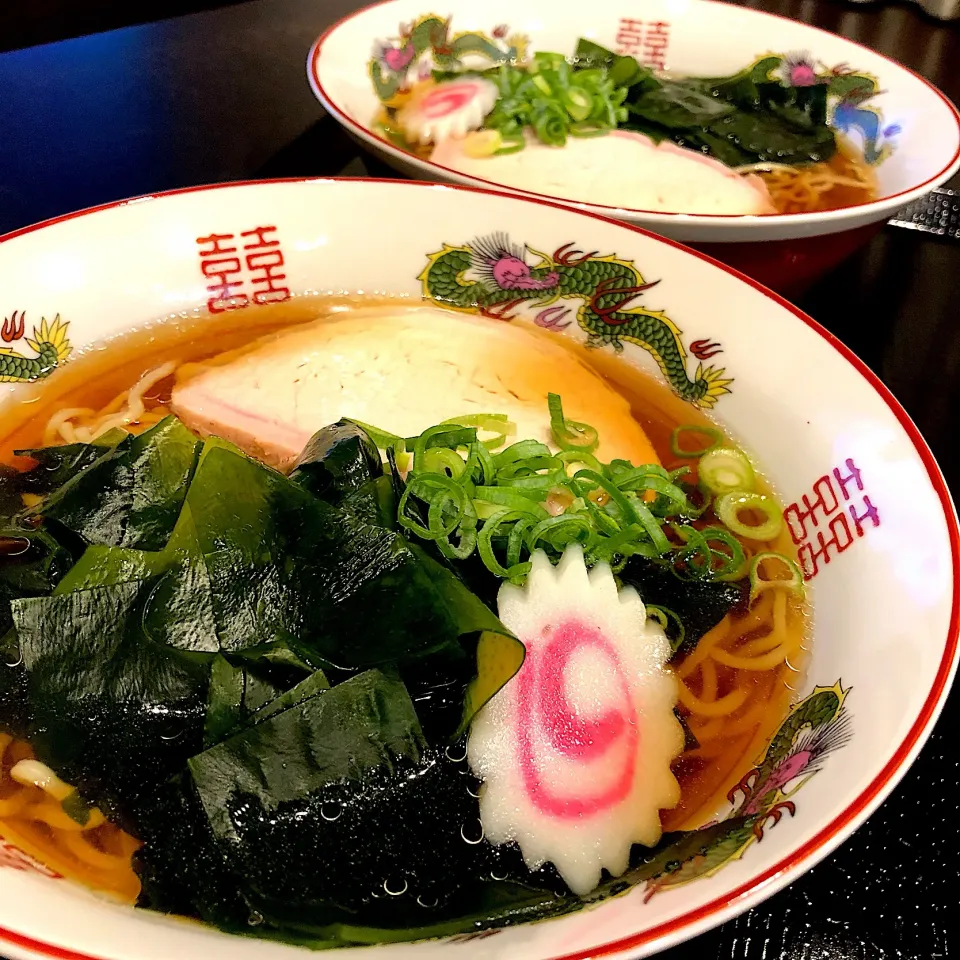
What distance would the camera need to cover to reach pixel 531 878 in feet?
3.28

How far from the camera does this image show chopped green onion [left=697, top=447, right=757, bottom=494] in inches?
58.8

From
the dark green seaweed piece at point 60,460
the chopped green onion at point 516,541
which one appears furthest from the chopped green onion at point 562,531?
the dark green seaweed piece at point 60,460

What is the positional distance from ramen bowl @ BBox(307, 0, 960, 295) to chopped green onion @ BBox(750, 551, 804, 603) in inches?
29.8

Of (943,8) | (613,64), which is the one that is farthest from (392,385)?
(943,8)

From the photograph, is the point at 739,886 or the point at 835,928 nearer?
the point at 739,886

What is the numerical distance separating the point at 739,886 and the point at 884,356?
5.50 feet

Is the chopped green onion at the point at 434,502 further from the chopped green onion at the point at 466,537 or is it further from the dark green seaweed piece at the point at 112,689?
the dark green seaweed piece at the point at 112,689

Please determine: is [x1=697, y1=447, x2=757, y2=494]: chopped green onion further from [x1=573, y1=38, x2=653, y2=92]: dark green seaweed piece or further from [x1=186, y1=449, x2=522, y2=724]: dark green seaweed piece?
[x1=573, y1=38, x2=653, y2=92]: dark green seaweed piece

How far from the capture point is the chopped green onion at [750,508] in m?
1.42

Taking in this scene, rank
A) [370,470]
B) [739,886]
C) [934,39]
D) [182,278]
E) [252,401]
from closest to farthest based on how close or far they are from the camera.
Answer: [739,886], [370,470], [252,401], [182,278], [934,39]

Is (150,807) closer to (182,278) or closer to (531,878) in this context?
(531,878)

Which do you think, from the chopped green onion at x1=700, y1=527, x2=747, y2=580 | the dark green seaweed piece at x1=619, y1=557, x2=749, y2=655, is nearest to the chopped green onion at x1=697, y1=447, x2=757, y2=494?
the chopped green onion at x1=700, y1=527, x2=747, y2=580

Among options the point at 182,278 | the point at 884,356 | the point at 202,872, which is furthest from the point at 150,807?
the point at 884,356

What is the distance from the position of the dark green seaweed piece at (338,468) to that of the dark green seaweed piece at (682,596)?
443mm
